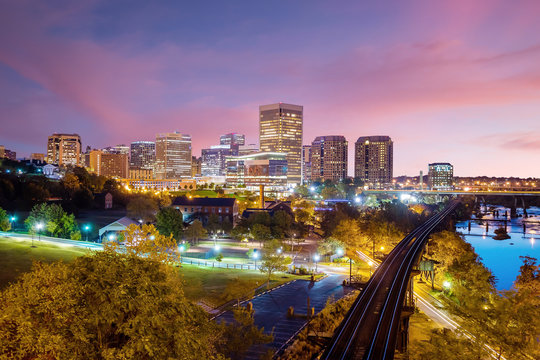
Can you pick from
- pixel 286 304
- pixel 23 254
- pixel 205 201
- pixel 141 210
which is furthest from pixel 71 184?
pixel 286 304

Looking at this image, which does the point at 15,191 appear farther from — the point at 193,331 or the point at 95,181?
the point at 193,331

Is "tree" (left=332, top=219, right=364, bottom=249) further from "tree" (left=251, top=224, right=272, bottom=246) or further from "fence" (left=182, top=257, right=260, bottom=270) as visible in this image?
"fence" (left=182, top=257, right=260, bottom=270)

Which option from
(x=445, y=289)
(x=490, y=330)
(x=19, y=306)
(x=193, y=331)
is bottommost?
(x=445, y=289)

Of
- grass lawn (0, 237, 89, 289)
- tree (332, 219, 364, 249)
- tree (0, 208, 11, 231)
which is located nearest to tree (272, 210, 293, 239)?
tree (332, 219, 364, 249)

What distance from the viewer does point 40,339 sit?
10.3 m

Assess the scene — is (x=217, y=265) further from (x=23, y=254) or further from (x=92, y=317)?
(x=92, y=317)

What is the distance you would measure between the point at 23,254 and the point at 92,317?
44156 millimetres

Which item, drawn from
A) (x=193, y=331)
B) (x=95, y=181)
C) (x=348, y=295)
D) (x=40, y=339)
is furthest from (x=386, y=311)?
(x=95, y=181)

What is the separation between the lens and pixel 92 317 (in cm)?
1084

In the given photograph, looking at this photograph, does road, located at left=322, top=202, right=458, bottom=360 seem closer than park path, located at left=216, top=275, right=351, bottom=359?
Yes

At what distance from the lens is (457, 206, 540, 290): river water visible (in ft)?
226

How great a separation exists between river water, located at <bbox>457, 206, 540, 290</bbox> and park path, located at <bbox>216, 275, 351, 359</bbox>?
33086 millimetres

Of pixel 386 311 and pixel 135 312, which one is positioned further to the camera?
pixel 386 311

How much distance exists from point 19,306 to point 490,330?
81.4ft
